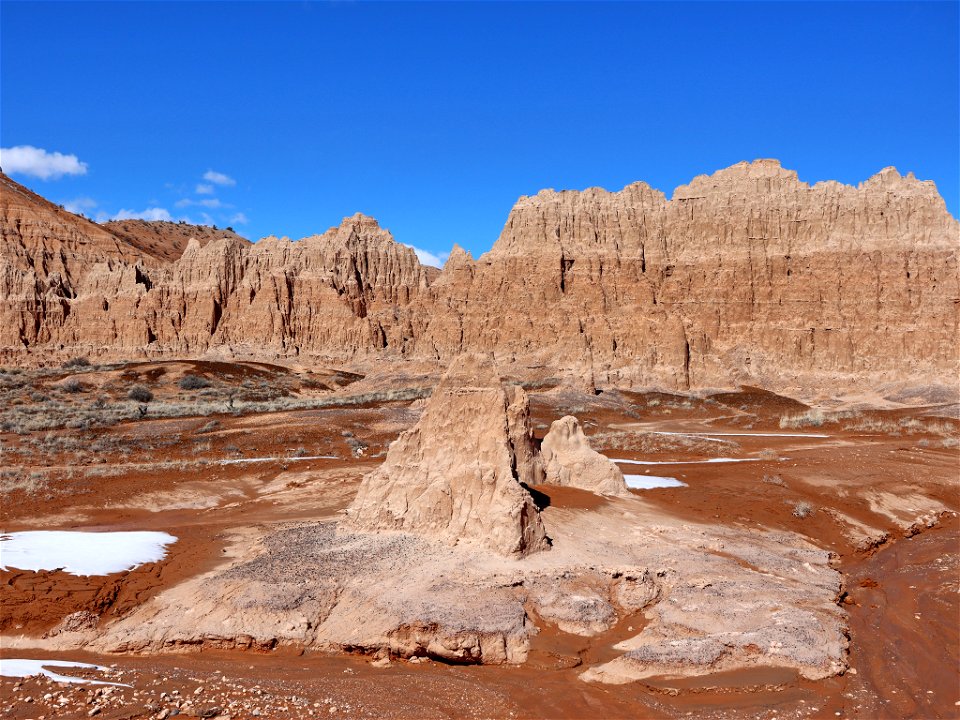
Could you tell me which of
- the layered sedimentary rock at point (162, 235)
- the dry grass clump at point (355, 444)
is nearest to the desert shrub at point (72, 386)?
the dry grass clump at point (355, 444)

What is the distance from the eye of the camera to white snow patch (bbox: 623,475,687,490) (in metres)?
18.8

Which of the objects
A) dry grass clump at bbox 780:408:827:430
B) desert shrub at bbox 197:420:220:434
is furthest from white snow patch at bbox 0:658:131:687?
dry grass clump at bbox 780:408:827:430

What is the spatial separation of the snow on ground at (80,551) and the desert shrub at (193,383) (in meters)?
48.6

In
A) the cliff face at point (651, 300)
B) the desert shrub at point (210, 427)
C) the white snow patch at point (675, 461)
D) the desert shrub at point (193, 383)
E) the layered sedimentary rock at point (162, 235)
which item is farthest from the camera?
the layered sedimentary rock at point (162, 235)

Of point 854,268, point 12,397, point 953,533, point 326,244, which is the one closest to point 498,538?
point 953,533

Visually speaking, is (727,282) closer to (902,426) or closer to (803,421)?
(803,421)

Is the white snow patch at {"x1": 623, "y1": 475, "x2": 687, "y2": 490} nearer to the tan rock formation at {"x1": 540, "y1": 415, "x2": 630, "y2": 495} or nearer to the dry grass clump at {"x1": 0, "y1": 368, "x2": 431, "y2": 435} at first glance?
the tan rock formation at {"x1": 540, "y1": 415, "x2": 630, "y2": 495}

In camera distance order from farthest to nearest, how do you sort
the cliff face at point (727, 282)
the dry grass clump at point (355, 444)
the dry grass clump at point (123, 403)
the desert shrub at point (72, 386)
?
the cliff face at point (727, 282) → the desert shrub at point (72, 386) → the dry grass clump at point (123, 403) → the dry grass clump at point (355, 444)

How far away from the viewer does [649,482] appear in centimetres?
1938

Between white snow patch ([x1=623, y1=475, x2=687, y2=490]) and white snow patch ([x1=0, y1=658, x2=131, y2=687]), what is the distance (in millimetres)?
13935

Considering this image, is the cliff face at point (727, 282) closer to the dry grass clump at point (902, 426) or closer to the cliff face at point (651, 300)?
the cliff face at point (651, 300)

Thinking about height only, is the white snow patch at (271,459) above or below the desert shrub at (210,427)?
below

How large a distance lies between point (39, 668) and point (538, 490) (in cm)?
1073

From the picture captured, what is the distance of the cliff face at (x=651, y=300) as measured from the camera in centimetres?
5522
